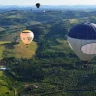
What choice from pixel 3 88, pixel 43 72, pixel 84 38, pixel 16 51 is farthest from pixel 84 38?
pixel 16 51

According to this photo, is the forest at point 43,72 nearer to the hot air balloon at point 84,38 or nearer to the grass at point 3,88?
the grass at point 3,88

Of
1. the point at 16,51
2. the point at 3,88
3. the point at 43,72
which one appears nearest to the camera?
the point at 3,88

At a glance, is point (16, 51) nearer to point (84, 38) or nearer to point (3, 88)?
point (3, 88)

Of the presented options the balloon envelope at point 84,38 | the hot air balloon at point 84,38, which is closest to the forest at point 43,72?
the hot air balloon at point 84,38

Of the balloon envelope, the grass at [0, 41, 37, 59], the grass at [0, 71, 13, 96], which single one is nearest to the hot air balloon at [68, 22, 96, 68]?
the balloon envelope

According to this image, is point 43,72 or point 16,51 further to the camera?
point 16,51

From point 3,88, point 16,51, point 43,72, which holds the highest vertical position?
point 16,51

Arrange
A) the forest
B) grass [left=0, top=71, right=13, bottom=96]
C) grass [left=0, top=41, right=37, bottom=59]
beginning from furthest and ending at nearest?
grass [left=0, top=41, right=37, bottom=59] < the forest < grass [left=0, top=71, right=13, bottom=96]

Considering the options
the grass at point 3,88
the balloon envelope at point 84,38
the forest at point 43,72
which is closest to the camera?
the balloon envelope at point 84,38

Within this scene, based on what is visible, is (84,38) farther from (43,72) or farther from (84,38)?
(43,72)

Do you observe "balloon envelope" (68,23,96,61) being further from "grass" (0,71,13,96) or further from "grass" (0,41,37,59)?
"grass" (0,41,37,59)

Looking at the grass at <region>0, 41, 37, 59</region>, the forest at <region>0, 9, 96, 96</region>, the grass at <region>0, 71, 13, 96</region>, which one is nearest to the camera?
the grass at <region>0, 71, 13, 96</region>

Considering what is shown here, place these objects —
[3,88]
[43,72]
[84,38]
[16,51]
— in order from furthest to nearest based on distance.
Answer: [16,51] → [43,72] → [3,88] → [84,38]

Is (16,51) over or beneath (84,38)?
beneath
